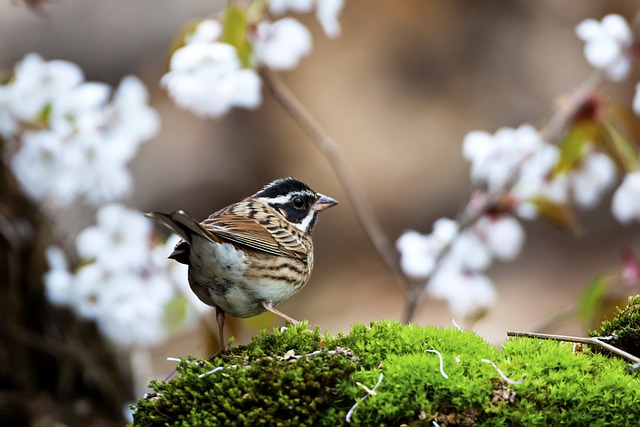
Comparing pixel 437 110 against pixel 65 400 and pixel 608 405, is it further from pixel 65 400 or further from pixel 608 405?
pixel 608 405

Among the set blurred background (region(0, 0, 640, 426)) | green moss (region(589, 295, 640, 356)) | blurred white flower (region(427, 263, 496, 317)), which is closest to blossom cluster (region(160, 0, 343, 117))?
blurred white flower (region(427, 263, 496, 317))

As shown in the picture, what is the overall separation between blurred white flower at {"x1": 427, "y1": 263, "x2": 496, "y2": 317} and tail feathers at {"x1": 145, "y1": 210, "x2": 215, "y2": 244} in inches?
64.1

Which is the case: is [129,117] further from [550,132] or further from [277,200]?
[550,132]

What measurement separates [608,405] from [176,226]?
1360 millimetres

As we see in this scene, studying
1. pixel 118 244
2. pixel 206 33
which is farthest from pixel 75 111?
pixel 206 33

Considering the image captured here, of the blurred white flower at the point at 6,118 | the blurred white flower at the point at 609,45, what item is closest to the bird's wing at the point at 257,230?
the blurred white flower at the point at 6,118

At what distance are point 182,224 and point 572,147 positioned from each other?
68.1 inches

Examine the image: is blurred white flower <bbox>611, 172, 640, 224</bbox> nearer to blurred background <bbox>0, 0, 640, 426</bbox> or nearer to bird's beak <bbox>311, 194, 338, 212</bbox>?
bird's beak <bbox>311, 194, 338, 212</bbox>

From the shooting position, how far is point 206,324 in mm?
3971

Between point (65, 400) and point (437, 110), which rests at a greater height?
point (437, 110)

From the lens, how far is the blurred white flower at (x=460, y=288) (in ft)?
13.7

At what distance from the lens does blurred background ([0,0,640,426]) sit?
7914mm

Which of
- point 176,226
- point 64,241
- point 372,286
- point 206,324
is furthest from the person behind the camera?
point 372,286

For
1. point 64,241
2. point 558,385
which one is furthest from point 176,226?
point 64,241
